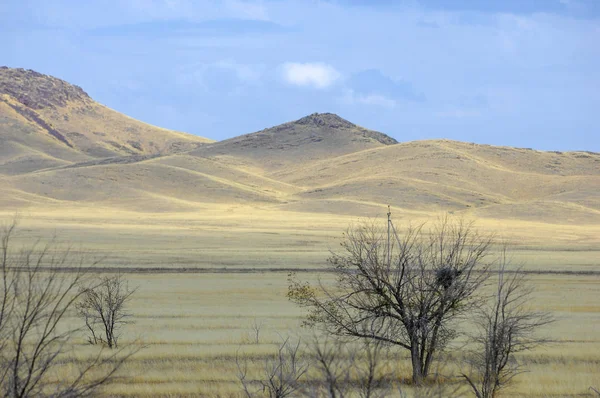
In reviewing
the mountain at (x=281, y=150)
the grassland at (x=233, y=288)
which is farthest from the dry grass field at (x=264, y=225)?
the mountain at (x=281, y=150)

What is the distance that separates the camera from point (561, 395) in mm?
16625

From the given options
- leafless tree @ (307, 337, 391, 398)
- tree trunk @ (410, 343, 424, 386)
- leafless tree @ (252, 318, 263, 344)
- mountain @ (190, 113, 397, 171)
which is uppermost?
mountain @ (190, 113, 397, 171)

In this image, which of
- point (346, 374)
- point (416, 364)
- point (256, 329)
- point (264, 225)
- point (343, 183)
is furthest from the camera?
point (343, 183)

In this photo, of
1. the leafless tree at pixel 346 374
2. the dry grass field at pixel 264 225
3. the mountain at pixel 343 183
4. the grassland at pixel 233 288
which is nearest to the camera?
the leafless tree at pixel 346 374

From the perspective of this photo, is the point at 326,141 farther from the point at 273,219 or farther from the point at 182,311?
the point at 182,311

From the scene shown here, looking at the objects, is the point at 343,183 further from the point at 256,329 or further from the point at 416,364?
the point at 416,364

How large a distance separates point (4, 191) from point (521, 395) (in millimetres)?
112888

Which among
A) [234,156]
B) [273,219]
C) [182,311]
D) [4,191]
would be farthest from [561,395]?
[234,156]

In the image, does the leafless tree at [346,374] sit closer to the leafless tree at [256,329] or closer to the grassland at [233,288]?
the leafless tree at [256,329]

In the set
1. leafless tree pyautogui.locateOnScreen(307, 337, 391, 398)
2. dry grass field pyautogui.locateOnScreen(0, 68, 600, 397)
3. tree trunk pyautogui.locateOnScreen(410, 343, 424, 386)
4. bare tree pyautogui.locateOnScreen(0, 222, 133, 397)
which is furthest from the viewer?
dry grass field pyautogui.locateOnScreen(0, 68, 600, 397)

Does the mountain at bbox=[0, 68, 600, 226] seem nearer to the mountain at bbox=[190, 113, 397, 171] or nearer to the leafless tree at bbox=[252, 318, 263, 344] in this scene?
the mountain at bbox=[190, 113, 397, 171]

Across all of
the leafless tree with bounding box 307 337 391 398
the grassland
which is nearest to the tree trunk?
the grassland

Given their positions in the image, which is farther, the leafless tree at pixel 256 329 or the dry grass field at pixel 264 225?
the leafless tree at pixel 256 329

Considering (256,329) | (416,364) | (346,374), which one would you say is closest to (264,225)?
(256,329)
